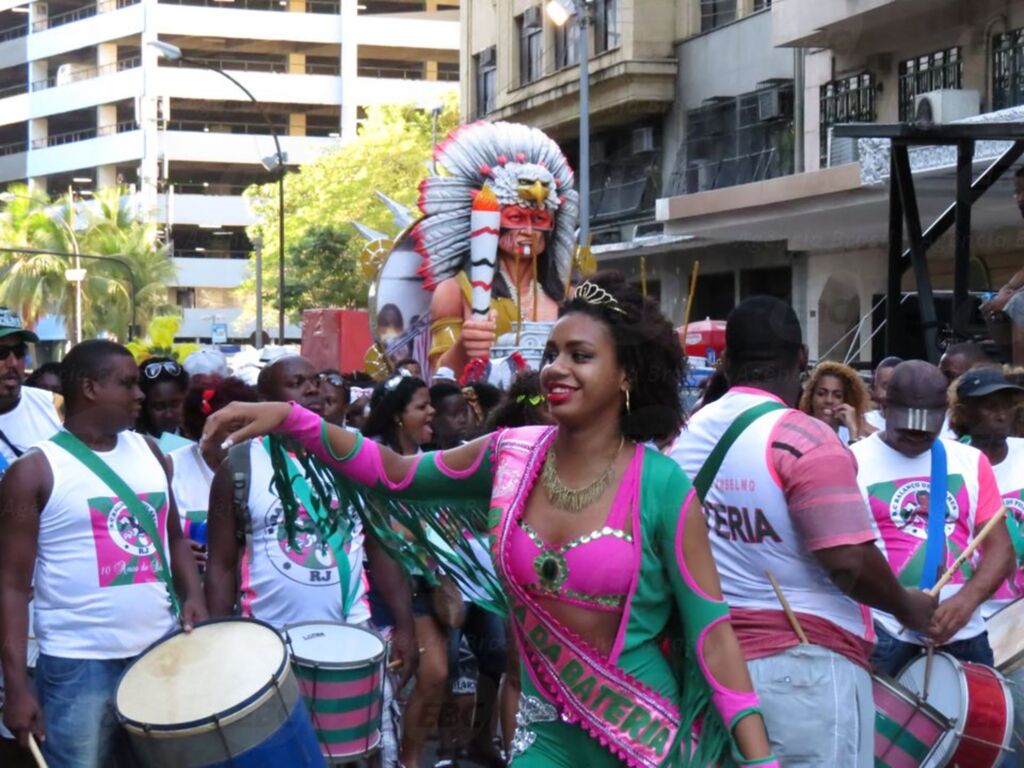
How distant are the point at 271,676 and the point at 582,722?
146 centimetres

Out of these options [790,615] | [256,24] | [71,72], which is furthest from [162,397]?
[71,72]

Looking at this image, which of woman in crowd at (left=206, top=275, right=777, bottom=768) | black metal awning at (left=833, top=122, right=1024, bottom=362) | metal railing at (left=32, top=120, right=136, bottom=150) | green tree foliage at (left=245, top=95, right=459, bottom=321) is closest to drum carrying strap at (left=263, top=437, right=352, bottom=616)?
woman in crowd at (left=206, top=275, right=777, bottom=768)

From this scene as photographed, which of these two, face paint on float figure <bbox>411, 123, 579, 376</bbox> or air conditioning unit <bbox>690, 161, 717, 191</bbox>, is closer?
face paint on float figure <bbox>411, 123, 579, 376</bbox>

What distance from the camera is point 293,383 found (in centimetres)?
666

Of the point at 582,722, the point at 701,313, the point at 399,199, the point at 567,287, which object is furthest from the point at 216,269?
the point at 582,722

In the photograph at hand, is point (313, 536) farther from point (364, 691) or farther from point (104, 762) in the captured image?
point (104, 762)

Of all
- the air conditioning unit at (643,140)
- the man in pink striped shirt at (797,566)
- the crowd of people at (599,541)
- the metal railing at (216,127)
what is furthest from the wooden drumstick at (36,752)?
the metal railing at (216,127)

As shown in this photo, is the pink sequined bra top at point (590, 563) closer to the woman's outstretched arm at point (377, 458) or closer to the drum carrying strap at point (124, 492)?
the woman's outstretched arm at point (377, 458)

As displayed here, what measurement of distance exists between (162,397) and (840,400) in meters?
3.23

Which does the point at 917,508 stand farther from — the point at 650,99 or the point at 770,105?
the point at 650,99

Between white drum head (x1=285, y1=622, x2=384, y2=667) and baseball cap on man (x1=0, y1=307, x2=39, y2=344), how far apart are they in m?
1.80

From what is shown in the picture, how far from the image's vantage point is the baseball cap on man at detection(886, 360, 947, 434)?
5805 millimetres

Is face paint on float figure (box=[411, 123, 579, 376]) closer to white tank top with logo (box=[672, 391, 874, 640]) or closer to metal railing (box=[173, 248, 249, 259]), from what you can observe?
white tank top with logo (box=[672, 391, 874, 640])

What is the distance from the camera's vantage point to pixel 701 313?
3225cm
